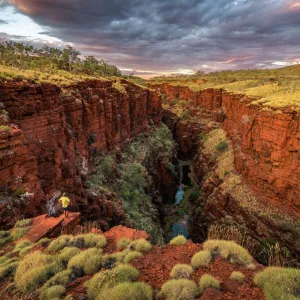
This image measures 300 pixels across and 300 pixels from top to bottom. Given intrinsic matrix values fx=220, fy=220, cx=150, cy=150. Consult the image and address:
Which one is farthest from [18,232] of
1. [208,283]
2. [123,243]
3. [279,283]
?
[279,283]

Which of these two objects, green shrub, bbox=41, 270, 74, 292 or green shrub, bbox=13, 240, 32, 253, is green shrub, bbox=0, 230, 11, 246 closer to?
green shrub, bbox=13, 240, 32, 253

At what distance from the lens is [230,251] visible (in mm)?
7926

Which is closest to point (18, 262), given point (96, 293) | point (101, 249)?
point (101, 249)

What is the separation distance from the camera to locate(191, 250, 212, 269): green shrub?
24.2ft

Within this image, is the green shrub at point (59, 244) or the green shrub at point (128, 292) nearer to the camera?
the green shrub at point (128, 292)

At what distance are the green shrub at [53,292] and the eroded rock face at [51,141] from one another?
6.66 metres

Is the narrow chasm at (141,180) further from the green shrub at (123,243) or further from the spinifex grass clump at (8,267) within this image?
the spinifex grass clump at (8,267)

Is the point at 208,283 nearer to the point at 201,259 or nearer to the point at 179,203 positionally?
the point at 201,259

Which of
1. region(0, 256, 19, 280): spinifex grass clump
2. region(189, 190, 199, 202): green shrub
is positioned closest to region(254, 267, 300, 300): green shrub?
region(0, 256, 19, 280): spinifex grass clump

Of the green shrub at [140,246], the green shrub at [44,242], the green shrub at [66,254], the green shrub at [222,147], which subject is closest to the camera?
the green shrub at [66,254]

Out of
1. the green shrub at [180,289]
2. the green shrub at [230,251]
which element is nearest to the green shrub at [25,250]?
the green shrub at [180,289]

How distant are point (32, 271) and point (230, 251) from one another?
670 centimetres

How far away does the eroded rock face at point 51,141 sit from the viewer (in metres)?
12.3

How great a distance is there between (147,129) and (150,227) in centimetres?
2642
